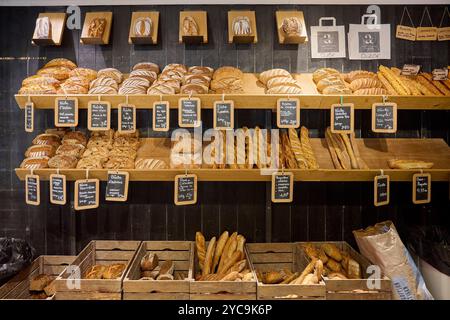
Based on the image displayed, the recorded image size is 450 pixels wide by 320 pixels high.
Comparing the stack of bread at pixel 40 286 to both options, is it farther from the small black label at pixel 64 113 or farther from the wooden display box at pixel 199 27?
the wooden display box at pixel 199 27

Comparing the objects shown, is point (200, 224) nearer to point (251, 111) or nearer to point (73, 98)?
point (251, 111)

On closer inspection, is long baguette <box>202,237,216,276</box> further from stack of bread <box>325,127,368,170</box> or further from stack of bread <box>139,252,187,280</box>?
stack of bread <box>325,127,368,170</box>

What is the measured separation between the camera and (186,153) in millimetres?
2885


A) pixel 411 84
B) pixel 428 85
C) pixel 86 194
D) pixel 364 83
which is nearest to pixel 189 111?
pixel 86 194

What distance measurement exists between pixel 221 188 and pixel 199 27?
128 cm

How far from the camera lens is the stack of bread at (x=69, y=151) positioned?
9.04ft

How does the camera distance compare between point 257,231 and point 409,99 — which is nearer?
point 409,99

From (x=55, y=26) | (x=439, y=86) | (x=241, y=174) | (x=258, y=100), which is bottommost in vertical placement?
(x=241, y=174)

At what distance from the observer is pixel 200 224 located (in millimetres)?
3195

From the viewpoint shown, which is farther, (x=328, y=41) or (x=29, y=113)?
(x=328, y=41)

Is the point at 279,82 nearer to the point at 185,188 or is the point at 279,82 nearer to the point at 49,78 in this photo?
the point at 185,188

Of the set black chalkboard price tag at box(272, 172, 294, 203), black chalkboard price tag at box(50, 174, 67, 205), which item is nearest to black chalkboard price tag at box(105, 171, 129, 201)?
black chalkboard price tag at box(50, 174, 67, 205)

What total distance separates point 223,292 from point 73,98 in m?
1.63
